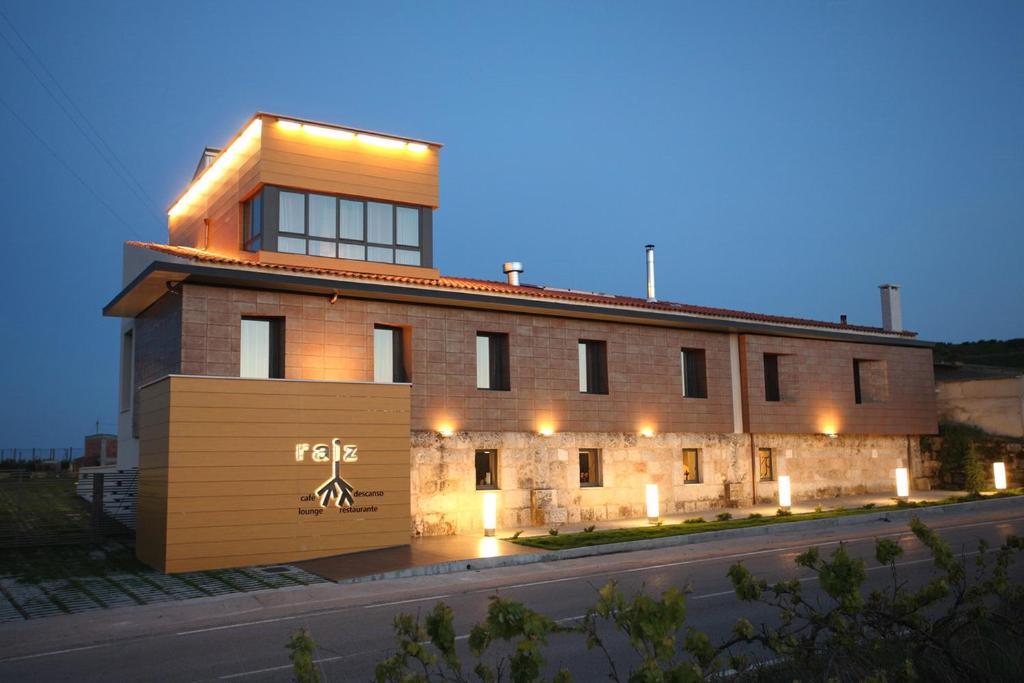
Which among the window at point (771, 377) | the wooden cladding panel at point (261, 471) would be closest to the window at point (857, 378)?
the window at point (771, 377)

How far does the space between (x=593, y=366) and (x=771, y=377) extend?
7.58 metres

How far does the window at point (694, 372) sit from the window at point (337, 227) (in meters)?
8.97

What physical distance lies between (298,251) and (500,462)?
23.6 feet

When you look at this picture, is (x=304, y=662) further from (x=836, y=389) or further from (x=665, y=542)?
(x=836, y=389)

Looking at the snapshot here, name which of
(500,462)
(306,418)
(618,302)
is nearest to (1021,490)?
(618,302)

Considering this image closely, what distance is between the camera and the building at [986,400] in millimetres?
32531

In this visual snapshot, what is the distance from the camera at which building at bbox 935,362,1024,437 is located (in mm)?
32531

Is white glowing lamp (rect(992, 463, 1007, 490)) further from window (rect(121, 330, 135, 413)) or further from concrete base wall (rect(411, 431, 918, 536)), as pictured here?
window (rect(121, 330, 135, 413))

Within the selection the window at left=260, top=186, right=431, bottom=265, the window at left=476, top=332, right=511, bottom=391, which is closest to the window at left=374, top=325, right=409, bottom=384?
the window at left=476, top=332, right=511, bottom=391

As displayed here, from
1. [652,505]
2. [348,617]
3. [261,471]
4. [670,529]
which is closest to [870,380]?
[652,505]

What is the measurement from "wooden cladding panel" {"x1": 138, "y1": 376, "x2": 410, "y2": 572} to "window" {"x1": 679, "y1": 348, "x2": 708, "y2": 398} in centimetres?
1078

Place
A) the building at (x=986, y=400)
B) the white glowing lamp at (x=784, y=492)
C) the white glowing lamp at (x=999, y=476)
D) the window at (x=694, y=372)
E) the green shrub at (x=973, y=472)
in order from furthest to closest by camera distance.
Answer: the building at (x=986, y=400), the green shrub at (x=973, y=472), the white glowing lamp at (x=999, y=476), the window at (x=694, y=372), the white glowing lamp at (x=784, y=492)

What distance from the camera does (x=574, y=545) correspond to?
17.8m

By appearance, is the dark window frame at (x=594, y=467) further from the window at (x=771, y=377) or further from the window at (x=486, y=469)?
the window at (x=771, y=377)
